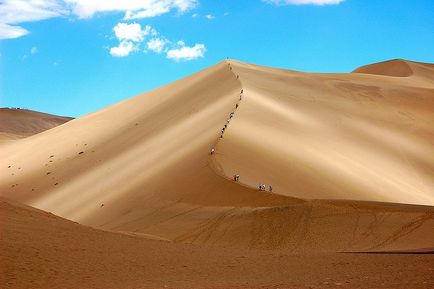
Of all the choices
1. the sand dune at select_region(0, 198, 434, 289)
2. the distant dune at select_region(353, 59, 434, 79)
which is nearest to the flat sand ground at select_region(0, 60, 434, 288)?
the sand dune at select_region(0, 198, 434, 289)

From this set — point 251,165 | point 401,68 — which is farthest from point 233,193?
point 401,68

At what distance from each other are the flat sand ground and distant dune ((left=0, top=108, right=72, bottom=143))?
83.7 meters

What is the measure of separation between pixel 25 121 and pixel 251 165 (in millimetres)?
127367

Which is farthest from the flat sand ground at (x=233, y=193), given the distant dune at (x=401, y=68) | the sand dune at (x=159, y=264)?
the distant dune at (x=401, y=68)

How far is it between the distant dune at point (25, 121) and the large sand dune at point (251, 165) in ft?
260

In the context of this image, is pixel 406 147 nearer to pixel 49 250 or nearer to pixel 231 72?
pixel 231 72

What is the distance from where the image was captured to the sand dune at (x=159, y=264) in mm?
10969

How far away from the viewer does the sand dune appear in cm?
1097

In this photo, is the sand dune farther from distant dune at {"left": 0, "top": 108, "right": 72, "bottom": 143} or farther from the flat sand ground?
distant dune at {"left": 0, "top": 108, "right": 72, "bottom": 143}

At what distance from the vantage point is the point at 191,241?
56.3ft

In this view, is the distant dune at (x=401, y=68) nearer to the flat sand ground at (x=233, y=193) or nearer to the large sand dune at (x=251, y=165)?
the large sand dune at (x=251, y=165)

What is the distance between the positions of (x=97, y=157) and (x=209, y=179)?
15.7m

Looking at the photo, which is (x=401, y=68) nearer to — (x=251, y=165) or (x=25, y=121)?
(x=251, y=165)

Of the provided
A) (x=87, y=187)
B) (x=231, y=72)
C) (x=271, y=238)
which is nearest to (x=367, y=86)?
(x=231, y=72)
